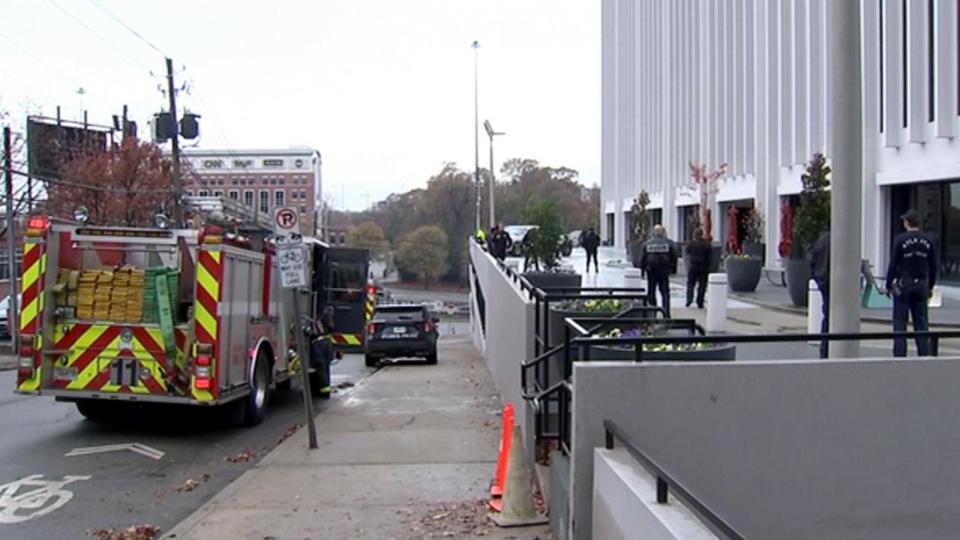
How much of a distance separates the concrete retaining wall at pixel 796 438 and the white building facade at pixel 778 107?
13.1 feet

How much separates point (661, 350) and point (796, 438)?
1.19 m

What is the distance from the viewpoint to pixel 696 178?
4238 cm

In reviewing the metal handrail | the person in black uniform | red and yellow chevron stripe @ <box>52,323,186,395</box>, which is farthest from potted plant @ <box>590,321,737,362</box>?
red and yellow chevron stripe @ <box>52,323,186,395</box>

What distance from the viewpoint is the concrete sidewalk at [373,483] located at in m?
7.11

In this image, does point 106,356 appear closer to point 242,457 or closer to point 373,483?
point 242,457

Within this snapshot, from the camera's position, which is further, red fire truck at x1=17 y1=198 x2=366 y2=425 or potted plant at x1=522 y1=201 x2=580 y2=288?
potted plant at x1=522 y1=201 x2=580 y2=288

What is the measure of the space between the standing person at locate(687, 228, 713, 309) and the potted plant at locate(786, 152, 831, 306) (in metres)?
1.79

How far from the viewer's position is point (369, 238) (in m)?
104

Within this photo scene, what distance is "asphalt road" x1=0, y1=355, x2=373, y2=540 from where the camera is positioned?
7.90 metres

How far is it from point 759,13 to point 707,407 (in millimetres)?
33329

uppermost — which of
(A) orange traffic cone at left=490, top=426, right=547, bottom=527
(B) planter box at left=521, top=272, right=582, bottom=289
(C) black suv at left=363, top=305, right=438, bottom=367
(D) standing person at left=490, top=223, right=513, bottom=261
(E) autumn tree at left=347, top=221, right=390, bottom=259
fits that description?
(E) autumn tree at left=347, top=221, right=390, bottom=259

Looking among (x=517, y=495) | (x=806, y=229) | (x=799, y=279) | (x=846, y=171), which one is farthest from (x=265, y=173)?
(x=517, y=495)

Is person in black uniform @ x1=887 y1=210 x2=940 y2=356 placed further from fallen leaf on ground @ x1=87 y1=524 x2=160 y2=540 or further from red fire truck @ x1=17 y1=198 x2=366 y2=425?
fallen leaf on ground @ x1=87 y1=524 x2=160 y2=540

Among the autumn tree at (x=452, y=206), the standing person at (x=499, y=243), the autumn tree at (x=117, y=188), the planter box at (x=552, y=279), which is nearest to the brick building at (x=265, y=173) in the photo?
the autumn tree at (x=117, y=188)
